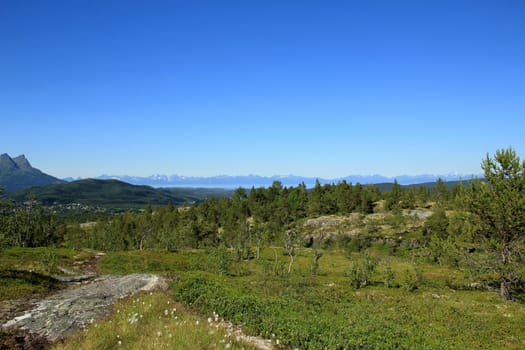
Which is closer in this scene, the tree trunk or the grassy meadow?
the grassy meadow

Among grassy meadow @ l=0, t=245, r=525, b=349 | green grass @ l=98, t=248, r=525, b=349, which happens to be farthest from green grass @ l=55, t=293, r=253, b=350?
green grass @ l=98, t=248, r=525, b=349

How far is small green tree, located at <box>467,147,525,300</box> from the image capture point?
2945 centimetres

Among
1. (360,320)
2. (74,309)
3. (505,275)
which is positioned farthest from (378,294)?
(74,309)

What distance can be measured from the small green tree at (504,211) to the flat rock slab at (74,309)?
1171 inches

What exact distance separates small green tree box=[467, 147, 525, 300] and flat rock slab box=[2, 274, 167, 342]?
29738 mm

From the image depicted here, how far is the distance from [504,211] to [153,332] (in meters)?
32.5

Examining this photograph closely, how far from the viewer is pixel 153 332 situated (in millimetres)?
10188

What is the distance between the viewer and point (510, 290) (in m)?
32.8

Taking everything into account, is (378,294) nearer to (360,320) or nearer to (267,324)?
(360,320)

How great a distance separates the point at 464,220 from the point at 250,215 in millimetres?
146120

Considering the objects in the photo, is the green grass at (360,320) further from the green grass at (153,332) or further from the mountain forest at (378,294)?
the green grass at (153,332)

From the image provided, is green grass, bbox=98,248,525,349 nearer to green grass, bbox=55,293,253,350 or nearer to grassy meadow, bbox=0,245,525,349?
grassy meadow, bbox=0,245,525,349

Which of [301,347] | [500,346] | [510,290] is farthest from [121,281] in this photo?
[510,290]

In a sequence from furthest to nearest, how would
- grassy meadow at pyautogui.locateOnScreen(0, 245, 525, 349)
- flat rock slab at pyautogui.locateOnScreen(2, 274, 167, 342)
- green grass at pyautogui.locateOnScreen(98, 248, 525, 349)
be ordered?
flat rock slab at pyautogui.locateOnScreen(2, 274, 167, 342) → green grass at pyautogui.locateOnScreen(98, 248, 525, 349) → grassy meadow at pyautogui.locateOnScreen(0, 245, 525, 349)
